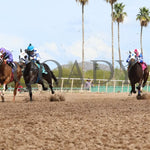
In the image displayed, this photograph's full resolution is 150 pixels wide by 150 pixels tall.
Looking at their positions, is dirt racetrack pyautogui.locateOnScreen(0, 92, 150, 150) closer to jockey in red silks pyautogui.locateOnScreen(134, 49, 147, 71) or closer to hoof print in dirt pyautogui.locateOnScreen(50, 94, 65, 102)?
hoof print in dirt pyautogui.locateOnScreen(50, 94, 65, 102)

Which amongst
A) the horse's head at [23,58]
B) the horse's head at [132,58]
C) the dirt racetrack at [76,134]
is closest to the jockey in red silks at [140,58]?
the horse's head at [132,58]

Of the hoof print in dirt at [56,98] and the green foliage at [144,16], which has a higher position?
the green foliage at [144,16]

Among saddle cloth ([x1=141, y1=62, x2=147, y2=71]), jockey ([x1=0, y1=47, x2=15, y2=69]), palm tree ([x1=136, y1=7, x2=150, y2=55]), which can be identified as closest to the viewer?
jockey ([x1=0, y1=47, x2=15, y2=69])

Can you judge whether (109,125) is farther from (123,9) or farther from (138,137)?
(123,9)

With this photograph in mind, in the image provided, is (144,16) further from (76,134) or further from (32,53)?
(76,134)

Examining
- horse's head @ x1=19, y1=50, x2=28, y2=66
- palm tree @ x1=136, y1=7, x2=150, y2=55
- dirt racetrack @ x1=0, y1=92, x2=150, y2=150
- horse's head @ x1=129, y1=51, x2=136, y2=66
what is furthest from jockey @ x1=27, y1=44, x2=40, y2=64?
palm tree @ x1=136, y1=7, x2=150, y2=55

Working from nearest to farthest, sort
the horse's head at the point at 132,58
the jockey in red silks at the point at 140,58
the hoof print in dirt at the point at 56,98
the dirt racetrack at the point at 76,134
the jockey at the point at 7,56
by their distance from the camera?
the dirt racetrack at the point at 76,134, the jockey at the point at 7,56, the hoof print in dirt at the point at 56,98, the horse's head at the point at 132,58, the jockey in red silks at the point at 140,58

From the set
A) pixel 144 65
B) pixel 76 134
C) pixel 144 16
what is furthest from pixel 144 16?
pixel 76 134

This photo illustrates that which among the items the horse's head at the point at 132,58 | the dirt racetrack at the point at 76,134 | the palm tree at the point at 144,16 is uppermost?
the palm tree at the point at 144,16

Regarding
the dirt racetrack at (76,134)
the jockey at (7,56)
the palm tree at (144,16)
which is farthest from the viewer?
the palm tree at (144,16)

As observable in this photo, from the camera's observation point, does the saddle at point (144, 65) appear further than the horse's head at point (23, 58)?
Yes

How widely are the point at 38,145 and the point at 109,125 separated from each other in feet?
5.28

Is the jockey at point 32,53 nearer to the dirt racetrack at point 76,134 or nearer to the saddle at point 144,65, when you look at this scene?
the saddle at point 144,65

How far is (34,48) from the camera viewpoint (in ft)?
43.4
